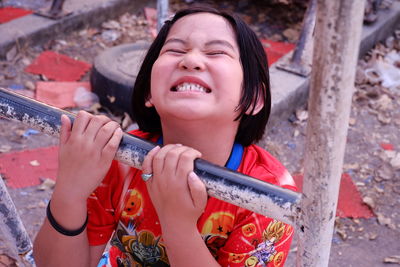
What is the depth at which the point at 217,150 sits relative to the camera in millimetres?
1476

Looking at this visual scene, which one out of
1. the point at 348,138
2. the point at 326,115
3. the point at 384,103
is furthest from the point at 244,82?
the point at 384,103

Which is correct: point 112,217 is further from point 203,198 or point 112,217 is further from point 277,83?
point 277,83

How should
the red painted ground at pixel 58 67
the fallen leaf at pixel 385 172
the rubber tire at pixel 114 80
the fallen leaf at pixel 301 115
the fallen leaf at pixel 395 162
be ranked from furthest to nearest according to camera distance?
1. the red painted ground at pixel 58 67
2. the fallen leaf at pixel 301 115
3. the rubber tire at pixel 114 80
4. the fallen leaf at pixel 395 162
5. the fallen leaf at pixel 385 172

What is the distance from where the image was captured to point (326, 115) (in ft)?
2.24

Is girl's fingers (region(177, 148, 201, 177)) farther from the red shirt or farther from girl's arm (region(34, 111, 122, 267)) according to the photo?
the red shirt

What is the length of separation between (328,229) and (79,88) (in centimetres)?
374

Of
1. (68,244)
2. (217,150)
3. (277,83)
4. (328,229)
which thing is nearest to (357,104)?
(277,83)

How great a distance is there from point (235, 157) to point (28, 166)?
6.98 feet

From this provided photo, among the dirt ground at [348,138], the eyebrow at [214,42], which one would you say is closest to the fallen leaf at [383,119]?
the dirt ground at [348,138]

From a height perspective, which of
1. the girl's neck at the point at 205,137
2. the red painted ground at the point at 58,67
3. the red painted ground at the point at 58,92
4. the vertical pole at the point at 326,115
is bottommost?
the red painted ground at the point at 58,67

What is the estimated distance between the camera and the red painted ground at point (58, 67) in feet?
14.8

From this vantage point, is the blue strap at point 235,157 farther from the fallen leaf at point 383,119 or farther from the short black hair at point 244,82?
A: the fallen leaf at point 383,119

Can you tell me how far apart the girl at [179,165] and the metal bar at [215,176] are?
0.13 feet

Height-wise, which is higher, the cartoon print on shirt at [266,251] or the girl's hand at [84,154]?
the girl's hand at [84,154]
